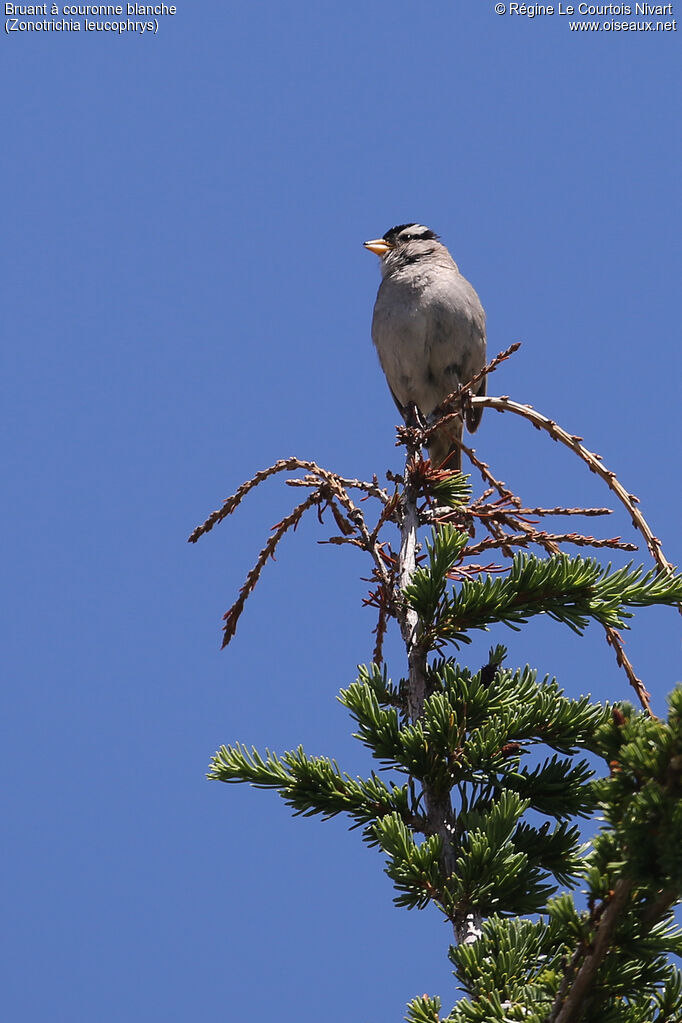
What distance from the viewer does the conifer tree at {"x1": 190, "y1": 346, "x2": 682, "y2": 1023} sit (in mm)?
1449

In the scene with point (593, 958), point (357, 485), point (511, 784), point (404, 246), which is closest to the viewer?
point (593, 958)

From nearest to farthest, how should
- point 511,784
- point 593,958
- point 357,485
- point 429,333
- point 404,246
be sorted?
point 593,958
point 511,784
point 357,485
point 429,333
point 404,246

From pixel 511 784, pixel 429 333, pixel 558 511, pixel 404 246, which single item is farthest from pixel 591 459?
pixel 404 246

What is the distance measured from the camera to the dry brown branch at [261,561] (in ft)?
8.42

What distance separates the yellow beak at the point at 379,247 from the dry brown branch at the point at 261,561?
12.9 feet

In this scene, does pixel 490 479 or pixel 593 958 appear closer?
pixel 593 958

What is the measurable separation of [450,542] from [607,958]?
0.89m

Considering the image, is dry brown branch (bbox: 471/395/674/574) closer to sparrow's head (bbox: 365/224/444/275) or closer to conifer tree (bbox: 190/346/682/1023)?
conifer tree (bbox: 190/346/682/1023)

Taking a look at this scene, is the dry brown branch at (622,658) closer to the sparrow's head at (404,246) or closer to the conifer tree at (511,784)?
the conifer tree at (511,784)

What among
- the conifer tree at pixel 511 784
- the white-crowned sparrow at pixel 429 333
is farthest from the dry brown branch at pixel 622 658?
the white-crowned sparrow at pixel 429 333

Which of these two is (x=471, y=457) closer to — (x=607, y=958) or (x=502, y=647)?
(x=502, y=647)

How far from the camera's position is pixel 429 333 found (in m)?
5.47

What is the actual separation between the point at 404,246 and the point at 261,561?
4038 millimetres

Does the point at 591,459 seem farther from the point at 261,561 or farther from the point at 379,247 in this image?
the point at 379,247
